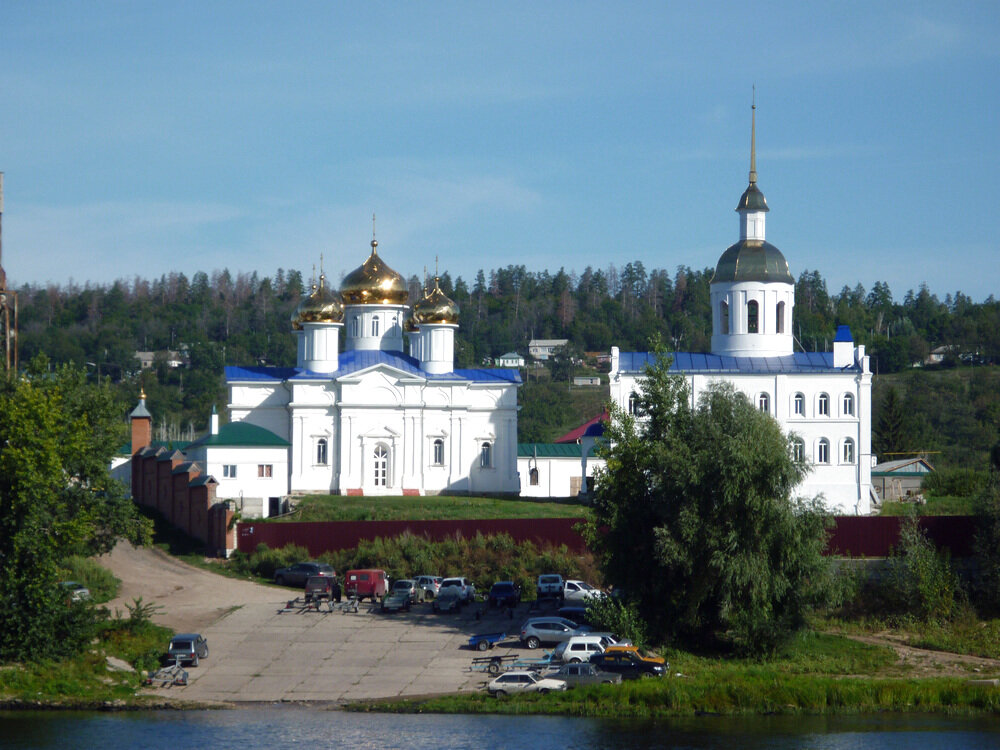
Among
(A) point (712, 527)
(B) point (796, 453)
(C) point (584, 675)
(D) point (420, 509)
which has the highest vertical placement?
(B) point (796, 453)

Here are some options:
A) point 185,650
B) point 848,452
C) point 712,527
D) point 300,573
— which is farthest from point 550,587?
point 848,452

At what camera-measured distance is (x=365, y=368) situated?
54219 mm

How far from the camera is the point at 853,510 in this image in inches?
2045

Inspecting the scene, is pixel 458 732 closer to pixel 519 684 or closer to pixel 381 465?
pixel 519 684

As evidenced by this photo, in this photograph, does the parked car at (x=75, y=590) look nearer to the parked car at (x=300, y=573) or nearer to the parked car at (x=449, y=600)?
→ the parked car at (x=300, y=573)

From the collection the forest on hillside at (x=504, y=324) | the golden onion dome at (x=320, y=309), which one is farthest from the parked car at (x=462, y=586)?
the forest on hillside at (x=504, y=324)

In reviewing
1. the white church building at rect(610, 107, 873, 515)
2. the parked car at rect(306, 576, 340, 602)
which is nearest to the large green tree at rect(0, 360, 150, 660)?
the parked car at rect(306, 576, 340, 602)

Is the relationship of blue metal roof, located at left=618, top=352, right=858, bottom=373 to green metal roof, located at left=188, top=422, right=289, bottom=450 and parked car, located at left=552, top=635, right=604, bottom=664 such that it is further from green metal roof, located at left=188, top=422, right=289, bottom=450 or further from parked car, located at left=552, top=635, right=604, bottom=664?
parked car, located at left=552, top=635, right=604, bottom=664

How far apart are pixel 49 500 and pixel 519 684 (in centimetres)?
1093

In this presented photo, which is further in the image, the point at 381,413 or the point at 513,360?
the point at 513,360

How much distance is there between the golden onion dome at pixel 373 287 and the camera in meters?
58.1

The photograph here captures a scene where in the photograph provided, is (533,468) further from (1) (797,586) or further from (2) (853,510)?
(1) (797,586)

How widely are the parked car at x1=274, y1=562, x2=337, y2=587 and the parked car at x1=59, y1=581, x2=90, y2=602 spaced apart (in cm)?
619

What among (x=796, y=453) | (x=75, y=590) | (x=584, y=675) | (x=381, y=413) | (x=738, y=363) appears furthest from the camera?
(x=381, y=413)
